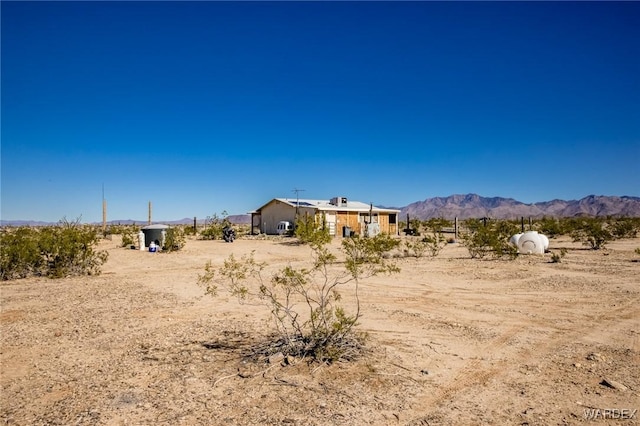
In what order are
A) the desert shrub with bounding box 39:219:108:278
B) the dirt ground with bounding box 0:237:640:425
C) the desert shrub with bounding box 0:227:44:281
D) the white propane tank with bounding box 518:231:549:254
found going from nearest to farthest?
the dirt ground with bounding box 0:237:640:425 < the desert shrub with bounding box 0:227:44:281 < the desert shrub with bounding box 39:219:108:278 < the white propane tank with bounding box 518:231:549:254

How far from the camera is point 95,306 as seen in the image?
964 cm

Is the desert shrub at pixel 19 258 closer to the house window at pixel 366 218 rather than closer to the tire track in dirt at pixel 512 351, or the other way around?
the tire track in dirt at pixel 512 351

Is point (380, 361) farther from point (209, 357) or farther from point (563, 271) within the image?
point (563, 271)

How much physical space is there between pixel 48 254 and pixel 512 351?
1450 cm

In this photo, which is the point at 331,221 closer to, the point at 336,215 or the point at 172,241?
the point at 336,215

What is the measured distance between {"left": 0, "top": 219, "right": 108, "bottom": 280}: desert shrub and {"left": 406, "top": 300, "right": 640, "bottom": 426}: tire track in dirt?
1309 cm

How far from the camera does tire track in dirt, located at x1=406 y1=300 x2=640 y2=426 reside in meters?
4.87

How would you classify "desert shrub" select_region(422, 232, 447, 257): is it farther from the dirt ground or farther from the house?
the house

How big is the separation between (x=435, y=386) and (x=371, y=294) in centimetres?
599

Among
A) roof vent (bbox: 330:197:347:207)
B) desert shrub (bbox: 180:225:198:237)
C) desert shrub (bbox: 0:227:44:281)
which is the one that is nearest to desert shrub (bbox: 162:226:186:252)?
desert shrub (bbox: 0:227:44:281)

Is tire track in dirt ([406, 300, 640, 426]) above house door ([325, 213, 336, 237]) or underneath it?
underneath

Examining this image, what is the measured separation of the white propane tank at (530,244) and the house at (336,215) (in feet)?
55.1

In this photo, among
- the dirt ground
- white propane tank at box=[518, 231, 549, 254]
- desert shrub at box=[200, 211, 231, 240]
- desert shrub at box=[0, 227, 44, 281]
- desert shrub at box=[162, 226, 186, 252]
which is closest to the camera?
the dirt ground

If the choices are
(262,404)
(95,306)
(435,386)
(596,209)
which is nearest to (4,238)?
(95,306)
